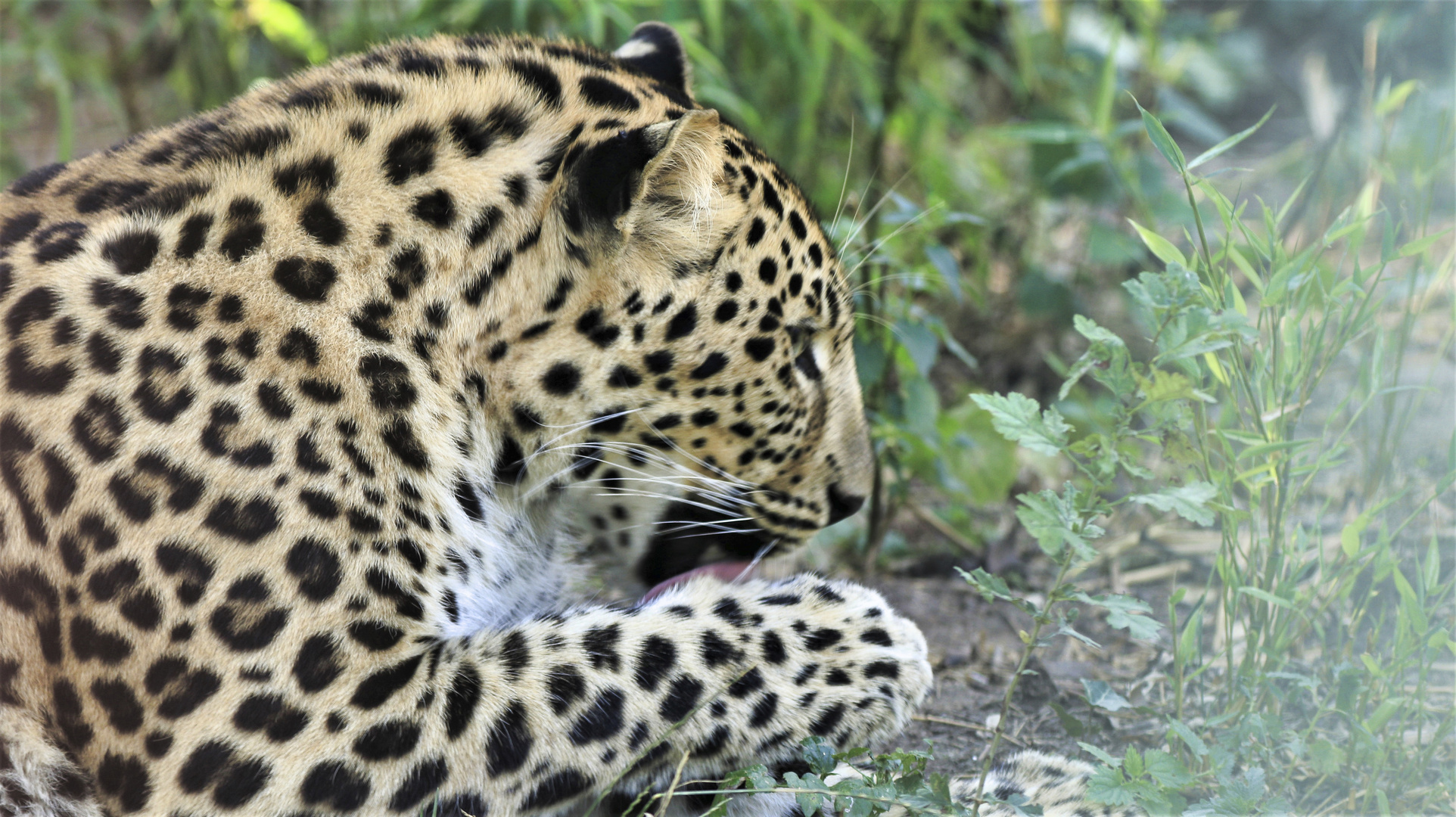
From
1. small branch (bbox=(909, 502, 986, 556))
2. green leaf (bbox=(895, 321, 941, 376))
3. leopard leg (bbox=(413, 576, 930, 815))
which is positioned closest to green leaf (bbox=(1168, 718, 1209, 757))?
leopard leg (bbox=(413, 576, 930, 815))

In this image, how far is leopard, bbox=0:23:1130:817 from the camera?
6.92ft

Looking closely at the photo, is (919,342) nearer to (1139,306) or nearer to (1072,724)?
(1139,306)

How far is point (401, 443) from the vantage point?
2277mm

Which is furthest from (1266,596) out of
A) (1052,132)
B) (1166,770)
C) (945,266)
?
(1052,132)

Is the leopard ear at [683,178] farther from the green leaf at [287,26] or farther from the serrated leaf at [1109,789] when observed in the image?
the green leaf at [287,26]

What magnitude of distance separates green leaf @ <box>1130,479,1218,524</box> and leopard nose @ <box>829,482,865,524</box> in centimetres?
111

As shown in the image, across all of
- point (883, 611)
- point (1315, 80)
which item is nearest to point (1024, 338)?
point (1315, 80)

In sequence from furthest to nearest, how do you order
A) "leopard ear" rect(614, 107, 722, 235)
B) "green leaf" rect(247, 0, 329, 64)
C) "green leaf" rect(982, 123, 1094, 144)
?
"green leaf" rect(247, 0, 329, 64) < "green leaf" rect(982, 123, 1094, 144) < "leopard ear" rect(614, 107, 722, 235)

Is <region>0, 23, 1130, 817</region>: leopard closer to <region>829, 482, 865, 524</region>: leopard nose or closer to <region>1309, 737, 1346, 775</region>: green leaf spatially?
<region>829, 482, 865, 524</region>: leopard nose

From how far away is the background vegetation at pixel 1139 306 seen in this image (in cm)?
224

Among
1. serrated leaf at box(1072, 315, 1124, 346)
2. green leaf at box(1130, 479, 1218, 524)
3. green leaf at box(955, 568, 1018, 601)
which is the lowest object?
green leaf at box(955, 568, 1018, 601)

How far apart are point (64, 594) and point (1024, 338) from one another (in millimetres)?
4248

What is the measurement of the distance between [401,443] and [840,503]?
1.22 m

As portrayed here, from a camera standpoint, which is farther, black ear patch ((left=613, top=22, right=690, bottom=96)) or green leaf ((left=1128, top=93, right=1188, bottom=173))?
black ear patch ((left=613, top=22, right=690, bottom=96))
